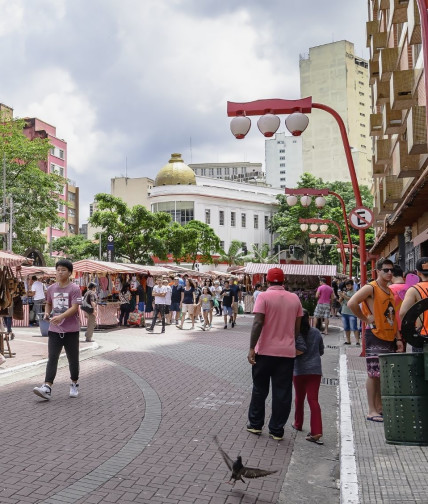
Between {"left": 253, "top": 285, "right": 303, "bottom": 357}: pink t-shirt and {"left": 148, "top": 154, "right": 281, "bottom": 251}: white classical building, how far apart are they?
6421cm

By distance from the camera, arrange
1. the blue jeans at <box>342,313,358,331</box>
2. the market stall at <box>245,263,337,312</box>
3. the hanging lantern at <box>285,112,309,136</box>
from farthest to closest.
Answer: the market stall at <box>245,263,337,312</box> < the blue jeans at <box>342,313,358,331</box> < the hanging lantern at <box>285,112,309,136</box>

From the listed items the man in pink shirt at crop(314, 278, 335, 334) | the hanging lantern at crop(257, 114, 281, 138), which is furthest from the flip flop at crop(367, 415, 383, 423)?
the man in pink shirt at crop(314, 278, 335, 334)

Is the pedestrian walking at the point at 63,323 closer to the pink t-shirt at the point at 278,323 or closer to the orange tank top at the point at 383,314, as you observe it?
the pink t-shirt at the point at 278,323

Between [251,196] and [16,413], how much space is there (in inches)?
2756

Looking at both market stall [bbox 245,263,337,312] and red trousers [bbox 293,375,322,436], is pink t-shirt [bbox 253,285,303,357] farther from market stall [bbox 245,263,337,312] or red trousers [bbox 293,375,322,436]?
market stall [bbox 245,263,337,312]

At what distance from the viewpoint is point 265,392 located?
610 centimetres

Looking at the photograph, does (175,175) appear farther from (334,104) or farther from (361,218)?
(361,218)

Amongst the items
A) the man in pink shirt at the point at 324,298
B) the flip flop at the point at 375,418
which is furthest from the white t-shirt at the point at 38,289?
the flip flop at the point at 375,418

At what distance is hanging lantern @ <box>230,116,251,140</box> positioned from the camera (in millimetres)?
10099

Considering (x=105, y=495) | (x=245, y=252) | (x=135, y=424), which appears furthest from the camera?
(x=245, y=252)

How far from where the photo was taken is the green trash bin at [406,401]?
11.0 feet

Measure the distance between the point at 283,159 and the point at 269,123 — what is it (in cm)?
13236

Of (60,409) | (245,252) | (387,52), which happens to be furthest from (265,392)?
(245,252)

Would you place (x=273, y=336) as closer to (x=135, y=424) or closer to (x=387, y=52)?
(x=135, y=424)
